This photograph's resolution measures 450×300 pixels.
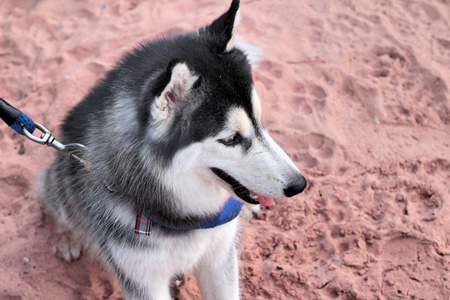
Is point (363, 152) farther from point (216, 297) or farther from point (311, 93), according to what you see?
point (216, 297)

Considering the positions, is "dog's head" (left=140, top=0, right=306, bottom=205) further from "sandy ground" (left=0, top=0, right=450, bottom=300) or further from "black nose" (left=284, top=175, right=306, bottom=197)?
"sandy ground" (left=0, top=0, right=450, bottom=300)

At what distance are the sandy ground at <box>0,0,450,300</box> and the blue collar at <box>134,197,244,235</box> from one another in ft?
2.91

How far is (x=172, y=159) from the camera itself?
6.62ft

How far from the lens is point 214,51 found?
7.09 feet

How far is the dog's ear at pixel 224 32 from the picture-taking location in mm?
2174

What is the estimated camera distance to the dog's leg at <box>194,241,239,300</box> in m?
2.72

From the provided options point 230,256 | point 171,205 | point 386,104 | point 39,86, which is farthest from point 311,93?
point 39,86

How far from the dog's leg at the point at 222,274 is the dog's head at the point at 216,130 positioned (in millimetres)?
766

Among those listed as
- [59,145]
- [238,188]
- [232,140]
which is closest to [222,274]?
[238,188]

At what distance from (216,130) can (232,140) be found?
0.09 metres

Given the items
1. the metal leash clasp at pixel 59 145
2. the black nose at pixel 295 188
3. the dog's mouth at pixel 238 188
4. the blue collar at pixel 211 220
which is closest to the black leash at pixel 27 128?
the metal leash clasp at pixel 59 145

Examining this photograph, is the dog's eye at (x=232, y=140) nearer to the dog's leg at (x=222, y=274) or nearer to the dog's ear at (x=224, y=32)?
the dog's ear at (x=224, y=32)

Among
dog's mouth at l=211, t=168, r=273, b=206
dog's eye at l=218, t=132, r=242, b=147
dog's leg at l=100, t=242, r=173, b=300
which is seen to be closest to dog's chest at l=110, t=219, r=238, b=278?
dog's leg at l=100, t=242, r=173, b=300

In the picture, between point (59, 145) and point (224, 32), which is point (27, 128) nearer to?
→ point (59, 145)
